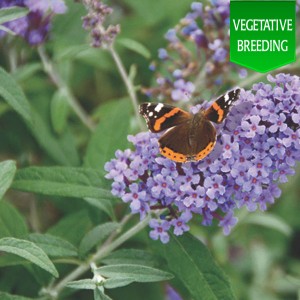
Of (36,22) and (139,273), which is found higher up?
(36,22)

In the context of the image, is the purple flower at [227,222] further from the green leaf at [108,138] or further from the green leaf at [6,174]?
the green leaf at [6,174]

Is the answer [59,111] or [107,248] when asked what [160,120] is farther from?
[59,111]

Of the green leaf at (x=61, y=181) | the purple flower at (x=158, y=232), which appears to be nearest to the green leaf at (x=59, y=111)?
the green leaf at (x=61, y=181)

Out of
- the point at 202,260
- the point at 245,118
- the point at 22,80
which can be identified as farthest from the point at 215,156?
the point at 22,80

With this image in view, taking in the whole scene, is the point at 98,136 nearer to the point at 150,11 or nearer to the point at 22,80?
the point at 22,80

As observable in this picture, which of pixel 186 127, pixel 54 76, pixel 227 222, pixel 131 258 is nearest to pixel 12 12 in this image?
pixel 54 76

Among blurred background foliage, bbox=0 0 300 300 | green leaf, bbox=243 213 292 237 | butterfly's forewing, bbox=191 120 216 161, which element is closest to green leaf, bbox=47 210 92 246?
blurred background foliage, bbox=0 0 300 300
